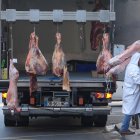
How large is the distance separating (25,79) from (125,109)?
2137 millimetres

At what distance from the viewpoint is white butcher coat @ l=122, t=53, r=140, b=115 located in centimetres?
1026

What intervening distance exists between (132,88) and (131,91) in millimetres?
63

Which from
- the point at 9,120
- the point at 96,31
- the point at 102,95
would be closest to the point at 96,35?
A: the point at 96,31

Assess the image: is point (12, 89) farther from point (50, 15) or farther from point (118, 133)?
point (118, 133)

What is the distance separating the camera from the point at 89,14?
10.6m

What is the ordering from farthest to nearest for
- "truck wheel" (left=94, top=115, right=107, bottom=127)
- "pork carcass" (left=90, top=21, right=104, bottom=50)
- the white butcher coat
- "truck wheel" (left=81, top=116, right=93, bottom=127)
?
1. "truck wheel" (left=81, top=116, right=93, bottom=127)
2. "truck wheel" (left=94, top=115, right=107, bottom=127)
3. "pork carcass" (left=90, top=21, right=104, bottom=50)
4. the white butcher coat

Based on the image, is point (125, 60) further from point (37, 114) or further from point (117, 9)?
point (37, 114)

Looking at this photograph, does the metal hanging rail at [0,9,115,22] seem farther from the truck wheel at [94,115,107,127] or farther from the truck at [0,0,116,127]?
the truck wheel at [94,115,107,127]

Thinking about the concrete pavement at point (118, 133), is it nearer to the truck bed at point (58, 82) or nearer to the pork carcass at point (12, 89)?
the truck bed at point (58, 82)

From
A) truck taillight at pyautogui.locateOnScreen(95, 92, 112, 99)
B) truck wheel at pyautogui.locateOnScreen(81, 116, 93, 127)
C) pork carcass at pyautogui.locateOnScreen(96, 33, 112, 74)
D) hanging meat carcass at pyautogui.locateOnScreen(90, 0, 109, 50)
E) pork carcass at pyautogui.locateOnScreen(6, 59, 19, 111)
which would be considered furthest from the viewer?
truck wheel at pyautogui.locateOnScreen(81, 116, 93, 127)

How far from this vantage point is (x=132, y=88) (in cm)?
1051

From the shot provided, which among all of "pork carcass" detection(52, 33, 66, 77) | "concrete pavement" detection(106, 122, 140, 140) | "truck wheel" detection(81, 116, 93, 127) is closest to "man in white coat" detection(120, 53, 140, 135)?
"concrete pavement" detection(106, 122, 140, 140)

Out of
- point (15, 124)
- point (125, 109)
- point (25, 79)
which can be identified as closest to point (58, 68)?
point (25, 79)

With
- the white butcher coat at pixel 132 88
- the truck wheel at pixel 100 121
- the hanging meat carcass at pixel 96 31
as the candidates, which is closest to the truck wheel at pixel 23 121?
the truck wheel at pixel 100 121
